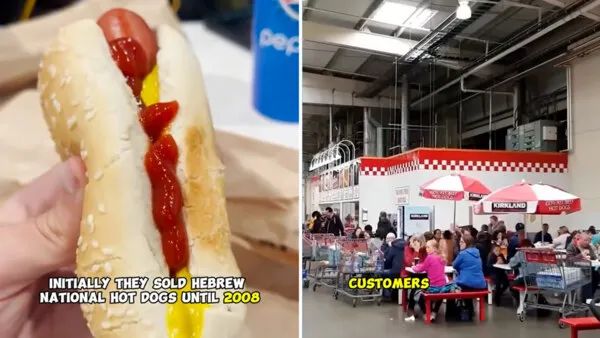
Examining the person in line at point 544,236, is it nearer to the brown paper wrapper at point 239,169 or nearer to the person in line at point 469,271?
the person in line at point 469,271

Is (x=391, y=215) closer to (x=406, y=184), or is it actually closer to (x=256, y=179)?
(x=406, y=184)

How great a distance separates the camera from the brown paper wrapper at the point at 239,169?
173 cm

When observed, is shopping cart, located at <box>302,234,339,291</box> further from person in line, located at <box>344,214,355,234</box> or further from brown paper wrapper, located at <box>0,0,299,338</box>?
brown paper wrapper, located at <box>0,0,299,338</box>

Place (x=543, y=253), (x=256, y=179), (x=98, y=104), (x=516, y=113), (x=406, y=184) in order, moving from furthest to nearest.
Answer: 1. (x=516, y=113)
2. (x=406, y=184)
3. (x=543, y=253)
4. (x=256, y=179)
5. (x=98, y=104)

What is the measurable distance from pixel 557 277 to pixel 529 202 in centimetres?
120

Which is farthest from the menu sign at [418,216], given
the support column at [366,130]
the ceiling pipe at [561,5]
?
the support column at [366,130]

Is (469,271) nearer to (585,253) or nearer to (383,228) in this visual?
(585,253)

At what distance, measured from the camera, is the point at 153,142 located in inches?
65.2

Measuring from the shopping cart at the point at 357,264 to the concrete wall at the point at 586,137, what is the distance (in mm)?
4024

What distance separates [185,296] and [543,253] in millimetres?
5881

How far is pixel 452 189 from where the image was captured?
7895mm

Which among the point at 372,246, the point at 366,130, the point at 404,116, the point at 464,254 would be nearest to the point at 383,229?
the point at 372,246

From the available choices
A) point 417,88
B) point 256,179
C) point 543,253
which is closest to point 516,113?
point 417,88

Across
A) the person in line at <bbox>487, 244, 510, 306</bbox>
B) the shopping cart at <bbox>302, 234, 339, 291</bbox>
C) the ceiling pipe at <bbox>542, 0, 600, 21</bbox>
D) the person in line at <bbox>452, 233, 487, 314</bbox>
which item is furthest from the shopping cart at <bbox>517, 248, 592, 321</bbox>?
the ceiling pipe at <bbox>542, 0, 600, 21</bbox>
